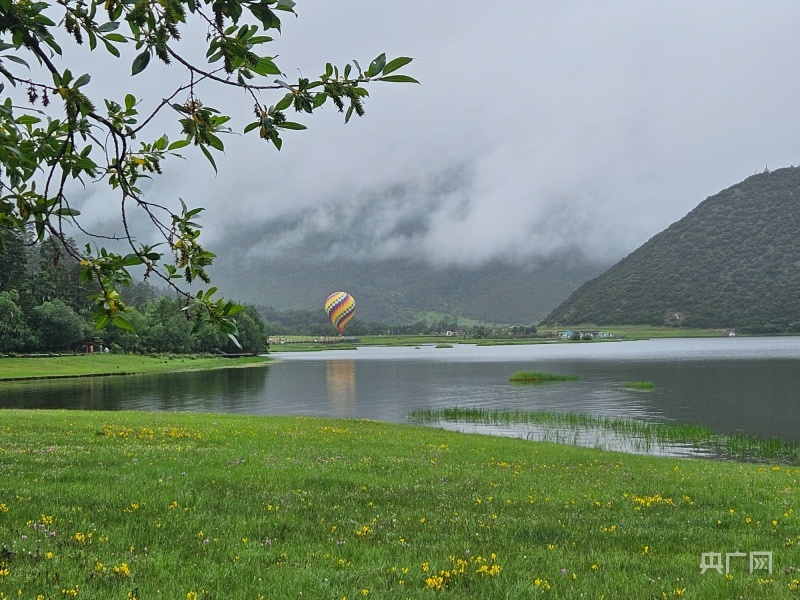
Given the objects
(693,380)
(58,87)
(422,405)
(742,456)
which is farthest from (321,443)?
(693,380)

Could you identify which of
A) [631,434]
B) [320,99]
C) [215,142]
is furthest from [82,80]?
[631,434]

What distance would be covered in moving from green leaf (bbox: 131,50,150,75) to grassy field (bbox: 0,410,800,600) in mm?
5073

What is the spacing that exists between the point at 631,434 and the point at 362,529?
33.9 metres

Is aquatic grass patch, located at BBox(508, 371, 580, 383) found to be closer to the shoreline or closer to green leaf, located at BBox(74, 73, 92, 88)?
the shoreline

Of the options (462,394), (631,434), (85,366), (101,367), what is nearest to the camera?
(631,434)

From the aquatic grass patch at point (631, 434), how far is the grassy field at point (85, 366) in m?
59.4

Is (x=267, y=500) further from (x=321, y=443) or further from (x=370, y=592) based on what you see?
(x=321, y=443)

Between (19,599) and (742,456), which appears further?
(742,456)

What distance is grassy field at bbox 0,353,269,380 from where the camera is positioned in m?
80.9

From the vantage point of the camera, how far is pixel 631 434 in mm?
38469

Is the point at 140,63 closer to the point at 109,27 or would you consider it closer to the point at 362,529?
the point at 109,27

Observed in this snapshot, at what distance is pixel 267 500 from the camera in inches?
422

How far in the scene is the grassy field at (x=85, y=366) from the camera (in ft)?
265

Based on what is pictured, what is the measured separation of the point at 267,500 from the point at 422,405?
4521 centimetres
